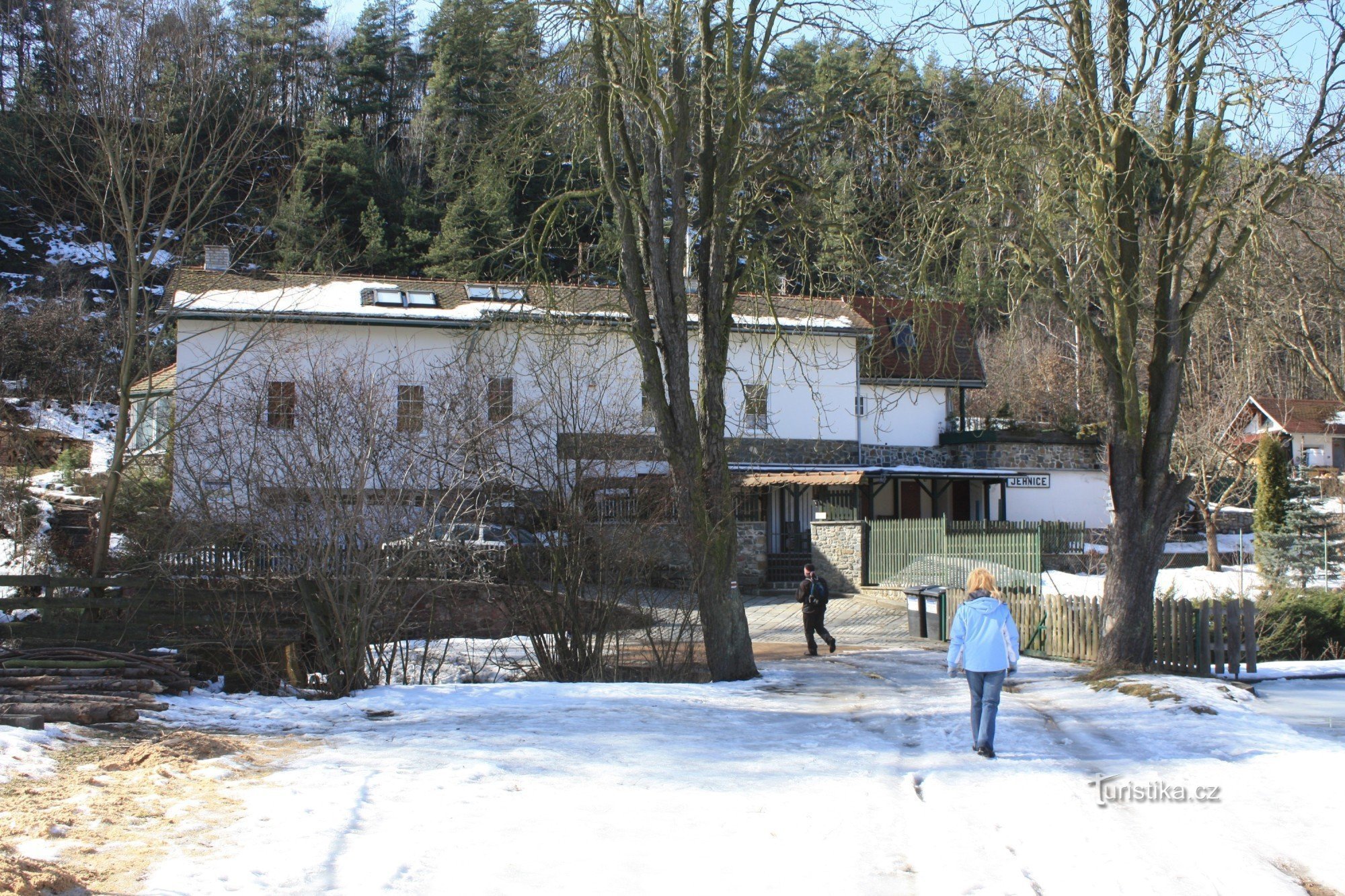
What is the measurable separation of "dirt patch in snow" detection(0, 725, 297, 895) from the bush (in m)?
15.3

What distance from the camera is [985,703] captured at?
25.7 ft

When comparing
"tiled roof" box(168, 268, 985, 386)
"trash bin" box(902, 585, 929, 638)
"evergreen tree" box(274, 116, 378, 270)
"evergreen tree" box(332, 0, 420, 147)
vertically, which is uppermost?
"evergreen tree" box(332, 0, 420, 147)

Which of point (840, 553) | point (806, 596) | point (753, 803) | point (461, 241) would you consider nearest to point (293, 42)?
point (461, 241)

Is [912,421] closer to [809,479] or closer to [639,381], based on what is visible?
[809,479]

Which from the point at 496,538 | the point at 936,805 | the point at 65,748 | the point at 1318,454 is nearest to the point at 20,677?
the point at 65,748

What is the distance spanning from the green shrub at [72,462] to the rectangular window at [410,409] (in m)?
14.6

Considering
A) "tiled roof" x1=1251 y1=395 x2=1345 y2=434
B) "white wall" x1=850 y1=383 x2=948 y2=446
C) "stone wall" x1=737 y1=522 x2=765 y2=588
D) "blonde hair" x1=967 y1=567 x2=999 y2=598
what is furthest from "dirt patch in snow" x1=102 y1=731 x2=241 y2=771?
"tiled roof" x1=1251 y1=395 x2=1345 y2=434

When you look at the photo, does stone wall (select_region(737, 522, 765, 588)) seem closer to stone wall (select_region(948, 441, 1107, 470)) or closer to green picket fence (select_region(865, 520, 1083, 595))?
green picket fence (select_region(865, 520, 1083, 595))

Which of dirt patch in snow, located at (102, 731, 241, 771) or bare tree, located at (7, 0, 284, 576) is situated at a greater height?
bare tree, located at (7, 0, 284, 576)

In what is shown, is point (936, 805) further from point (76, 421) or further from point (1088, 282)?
point (76, 421)

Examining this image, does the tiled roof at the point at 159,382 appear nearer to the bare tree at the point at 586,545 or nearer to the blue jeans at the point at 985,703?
the bare tree at the point at 586,545

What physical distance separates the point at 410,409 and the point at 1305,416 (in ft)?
155

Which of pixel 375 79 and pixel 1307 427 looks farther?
pixel 375 79

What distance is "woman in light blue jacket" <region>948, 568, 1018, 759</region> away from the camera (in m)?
7.83
